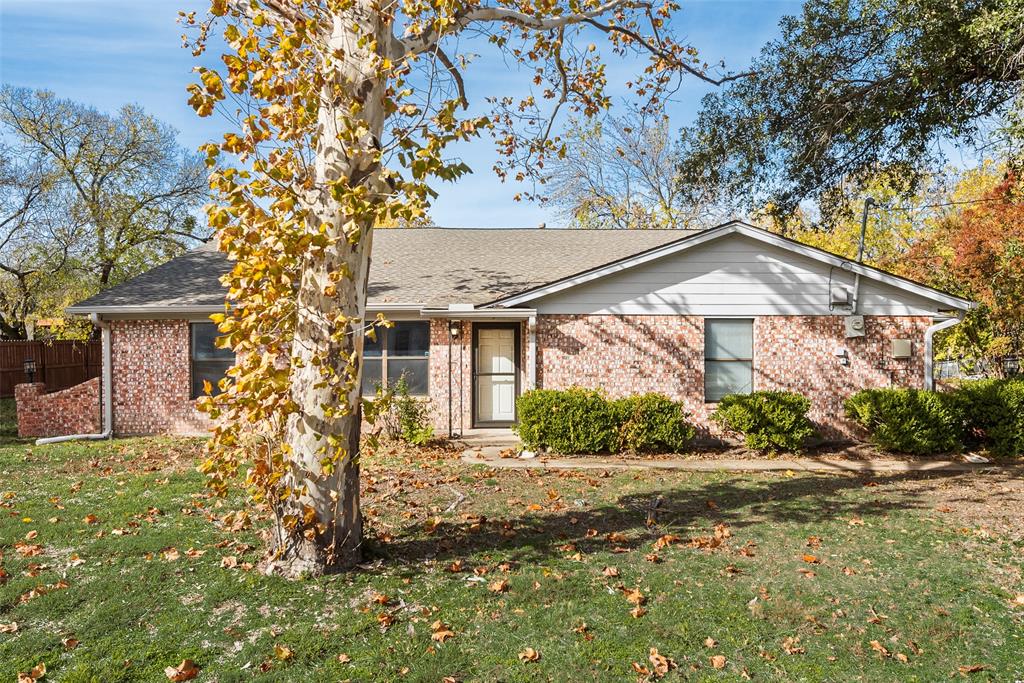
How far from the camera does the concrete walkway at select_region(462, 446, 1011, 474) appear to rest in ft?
33.3

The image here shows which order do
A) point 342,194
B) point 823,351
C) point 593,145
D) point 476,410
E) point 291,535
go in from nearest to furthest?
point 342,194
point 291,535
point 823,351
point 476,410
point 593,145

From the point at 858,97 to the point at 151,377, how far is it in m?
13.6

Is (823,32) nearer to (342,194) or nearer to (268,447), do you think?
(342,194)

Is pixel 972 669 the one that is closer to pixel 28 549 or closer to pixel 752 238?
pixel 28 549

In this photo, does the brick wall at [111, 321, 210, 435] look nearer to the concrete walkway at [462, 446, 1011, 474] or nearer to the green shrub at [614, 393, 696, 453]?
the concrete walkway at [462, 446, 1011, 474]

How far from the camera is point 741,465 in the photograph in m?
10.4

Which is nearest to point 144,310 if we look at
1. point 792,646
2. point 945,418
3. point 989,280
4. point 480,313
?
point 480,313

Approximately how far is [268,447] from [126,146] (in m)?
24.2

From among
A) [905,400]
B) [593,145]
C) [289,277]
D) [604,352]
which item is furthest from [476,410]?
[593,145]

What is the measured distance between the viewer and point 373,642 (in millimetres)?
4414

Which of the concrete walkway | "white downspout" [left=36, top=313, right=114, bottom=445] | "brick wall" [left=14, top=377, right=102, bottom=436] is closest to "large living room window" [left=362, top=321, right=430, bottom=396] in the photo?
the concrete walkway

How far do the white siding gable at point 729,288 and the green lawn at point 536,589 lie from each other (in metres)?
4.34

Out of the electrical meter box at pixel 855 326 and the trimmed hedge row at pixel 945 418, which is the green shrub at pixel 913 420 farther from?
the electrical meter box at pixel 855 326

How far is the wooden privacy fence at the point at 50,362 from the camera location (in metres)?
19.8
